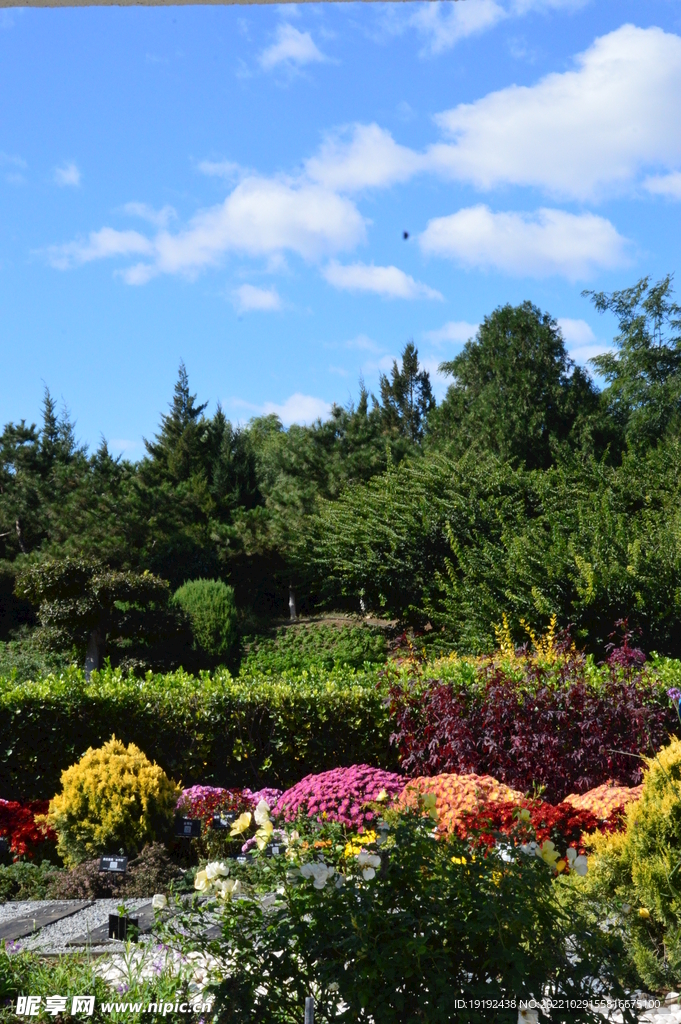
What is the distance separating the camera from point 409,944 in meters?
2.41

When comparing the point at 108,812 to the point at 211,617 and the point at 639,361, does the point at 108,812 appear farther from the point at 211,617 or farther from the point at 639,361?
the point at 639,361

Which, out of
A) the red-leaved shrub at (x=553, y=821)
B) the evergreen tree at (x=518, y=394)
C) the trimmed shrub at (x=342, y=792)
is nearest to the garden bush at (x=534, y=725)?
the trimmed shrub at (x=342, y=792)

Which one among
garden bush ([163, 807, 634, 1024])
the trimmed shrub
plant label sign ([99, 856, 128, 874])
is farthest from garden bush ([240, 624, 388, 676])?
garden bush ([163, 807, 634, 1024])

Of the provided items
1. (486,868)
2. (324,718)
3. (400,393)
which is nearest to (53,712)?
(324,718)

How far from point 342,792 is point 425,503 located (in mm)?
10216

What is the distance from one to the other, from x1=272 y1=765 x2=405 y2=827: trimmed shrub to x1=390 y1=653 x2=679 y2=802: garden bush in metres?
1.11

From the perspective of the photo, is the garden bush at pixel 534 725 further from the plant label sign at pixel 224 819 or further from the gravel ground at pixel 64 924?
the gravel ground at pixel 64 924

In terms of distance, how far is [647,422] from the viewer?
22703 mm

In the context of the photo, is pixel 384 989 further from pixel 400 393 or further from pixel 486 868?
pixel 400 393

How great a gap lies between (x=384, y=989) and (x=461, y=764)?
13.6 ft

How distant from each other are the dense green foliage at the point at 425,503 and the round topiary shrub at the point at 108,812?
6489 millimetres

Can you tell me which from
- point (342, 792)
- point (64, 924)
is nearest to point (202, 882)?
point (64, 924)

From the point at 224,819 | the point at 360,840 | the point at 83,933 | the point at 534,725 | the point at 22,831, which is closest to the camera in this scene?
the point at 360,840

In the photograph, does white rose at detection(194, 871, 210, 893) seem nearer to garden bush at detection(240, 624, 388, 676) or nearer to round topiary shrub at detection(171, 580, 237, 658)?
garden bush at detection(240, 624, 388, 676)
